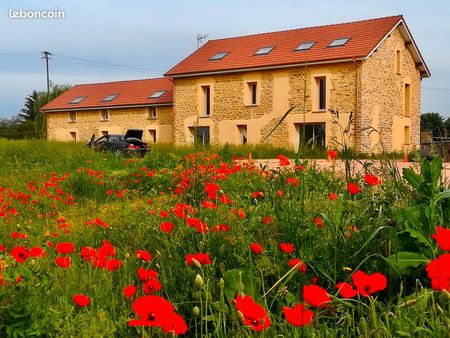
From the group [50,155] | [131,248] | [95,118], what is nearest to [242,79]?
[95,118]

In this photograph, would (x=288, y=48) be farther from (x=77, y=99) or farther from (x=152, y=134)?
(x=77, y=99)

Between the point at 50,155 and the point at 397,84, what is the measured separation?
22.2 metres

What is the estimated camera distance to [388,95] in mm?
27688

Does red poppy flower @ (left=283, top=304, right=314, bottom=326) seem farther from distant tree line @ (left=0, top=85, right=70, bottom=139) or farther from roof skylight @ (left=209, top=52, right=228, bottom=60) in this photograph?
distant tree line @ (left=0, top=85, right=70, bottom=139)

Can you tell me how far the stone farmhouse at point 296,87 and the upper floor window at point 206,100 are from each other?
60mm

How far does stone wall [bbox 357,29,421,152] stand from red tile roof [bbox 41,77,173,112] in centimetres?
1312

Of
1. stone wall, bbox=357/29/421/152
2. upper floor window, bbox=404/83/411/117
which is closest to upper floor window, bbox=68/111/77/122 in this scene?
stone wall, bbox=357/29/421/152

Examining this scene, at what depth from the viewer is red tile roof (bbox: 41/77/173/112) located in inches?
1379

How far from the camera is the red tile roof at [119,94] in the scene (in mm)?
35031

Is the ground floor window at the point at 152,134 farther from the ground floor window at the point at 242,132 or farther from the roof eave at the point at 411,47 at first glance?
the roof eave at the point at 411,47

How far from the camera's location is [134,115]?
35.2 metres

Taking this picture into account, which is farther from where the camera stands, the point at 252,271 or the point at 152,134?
the point at 152,134

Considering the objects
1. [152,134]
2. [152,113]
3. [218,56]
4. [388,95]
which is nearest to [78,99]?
[152,113]

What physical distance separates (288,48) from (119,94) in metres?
14.7
